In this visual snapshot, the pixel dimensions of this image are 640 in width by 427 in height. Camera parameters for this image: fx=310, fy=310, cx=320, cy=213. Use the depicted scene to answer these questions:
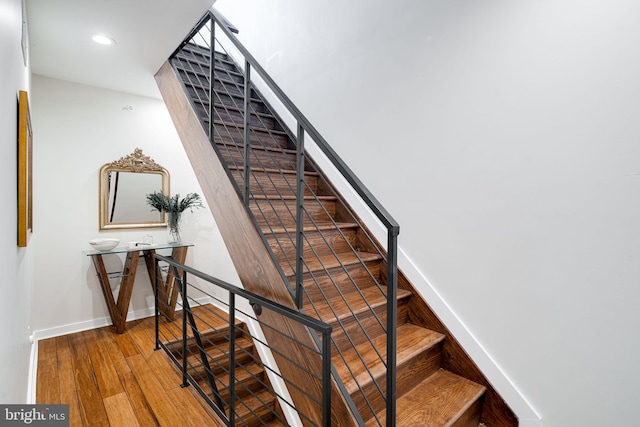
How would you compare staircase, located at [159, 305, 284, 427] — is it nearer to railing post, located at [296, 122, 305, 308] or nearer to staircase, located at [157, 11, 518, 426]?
staircase, located at [157, 11, 518, 426]

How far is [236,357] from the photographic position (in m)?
3.00

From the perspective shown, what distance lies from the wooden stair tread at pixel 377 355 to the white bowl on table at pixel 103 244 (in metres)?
2.69

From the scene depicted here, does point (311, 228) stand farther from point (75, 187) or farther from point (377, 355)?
point (75, 187)

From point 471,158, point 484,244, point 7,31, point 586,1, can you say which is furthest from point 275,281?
point 586,1

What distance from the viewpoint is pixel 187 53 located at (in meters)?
3.08

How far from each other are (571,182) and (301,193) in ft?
4.16

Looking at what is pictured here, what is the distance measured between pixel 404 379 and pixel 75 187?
3.52 m

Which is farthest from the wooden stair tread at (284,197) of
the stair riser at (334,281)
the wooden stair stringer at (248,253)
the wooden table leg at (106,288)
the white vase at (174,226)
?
the wooden table leg at (106,288)

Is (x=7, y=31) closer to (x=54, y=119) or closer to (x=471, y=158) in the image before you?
(x=471, y=158)

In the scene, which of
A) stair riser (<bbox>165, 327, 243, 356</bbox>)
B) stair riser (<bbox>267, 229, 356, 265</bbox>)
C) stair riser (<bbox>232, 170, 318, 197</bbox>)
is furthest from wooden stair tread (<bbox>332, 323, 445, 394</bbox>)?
stair riser (<bbox>165, 327, 243, 356</bbox>)

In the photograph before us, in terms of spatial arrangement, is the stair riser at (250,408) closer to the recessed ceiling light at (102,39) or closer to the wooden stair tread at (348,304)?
the wooden stair tread at (348,304)

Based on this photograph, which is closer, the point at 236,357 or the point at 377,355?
the point at 377,355

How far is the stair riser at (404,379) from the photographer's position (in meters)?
1.43

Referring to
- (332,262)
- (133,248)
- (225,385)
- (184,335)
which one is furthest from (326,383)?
(133,248)
